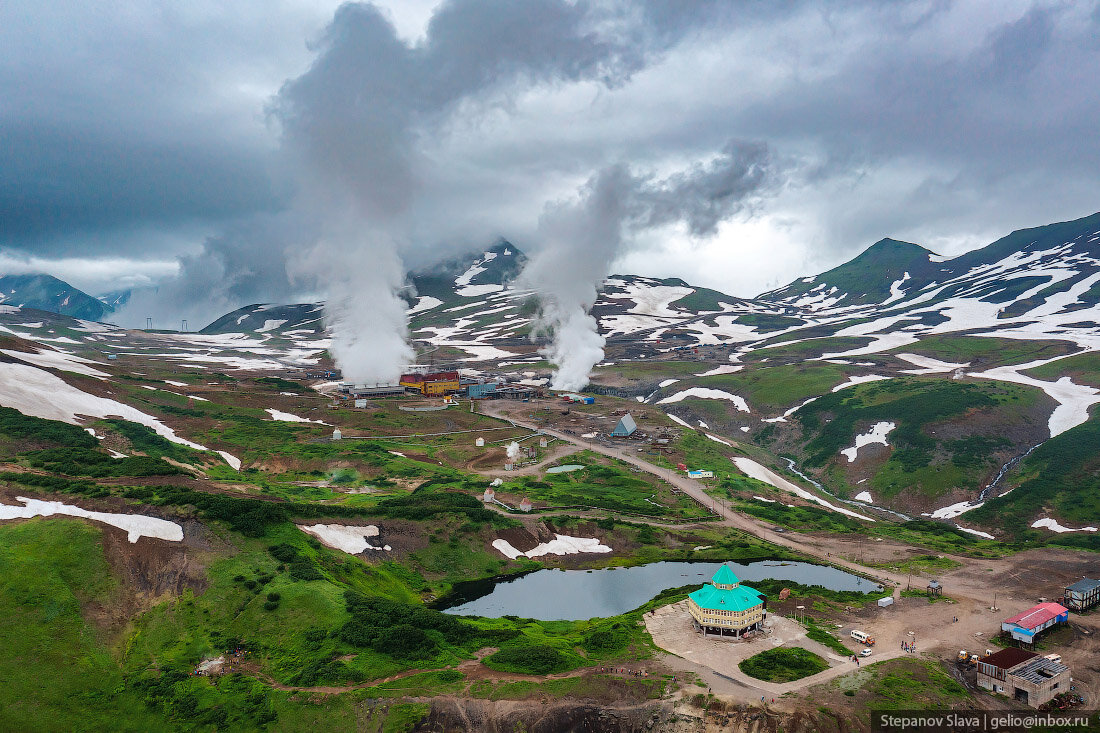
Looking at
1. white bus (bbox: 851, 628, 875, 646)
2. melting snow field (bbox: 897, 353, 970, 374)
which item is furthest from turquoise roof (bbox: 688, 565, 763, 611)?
melting snow field (bbox: 897, 353, 970, 374)

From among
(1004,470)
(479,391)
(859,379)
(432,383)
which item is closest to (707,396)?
(859,379)

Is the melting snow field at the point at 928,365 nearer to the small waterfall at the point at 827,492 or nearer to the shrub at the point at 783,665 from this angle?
the small waterfall at the point at 827,492

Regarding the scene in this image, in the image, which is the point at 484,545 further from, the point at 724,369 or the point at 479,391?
the point at 724,369

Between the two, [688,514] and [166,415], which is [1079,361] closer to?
[688,514]

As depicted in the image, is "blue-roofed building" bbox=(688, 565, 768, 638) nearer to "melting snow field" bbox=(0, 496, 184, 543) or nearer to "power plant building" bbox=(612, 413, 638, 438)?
"melting snow field" bbox=(0, 496, 184, 543)

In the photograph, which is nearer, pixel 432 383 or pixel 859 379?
pixel 432 383
